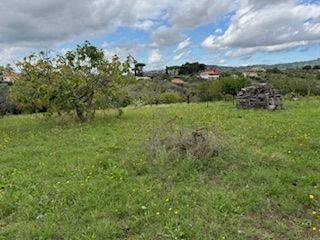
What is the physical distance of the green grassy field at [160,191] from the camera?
18.7 feet

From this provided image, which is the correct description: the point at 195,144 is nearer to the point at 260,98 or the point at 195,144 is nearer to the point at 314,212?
the point at 314,212

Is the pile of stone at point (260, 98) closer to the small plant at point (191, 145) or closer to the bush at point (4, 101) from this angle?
the small plant at point (191, 145)

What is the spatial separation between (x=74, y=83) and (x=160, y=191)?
1091 centimetres

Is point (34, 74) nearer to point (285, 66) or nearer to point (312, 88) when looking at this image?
point (312, 88)

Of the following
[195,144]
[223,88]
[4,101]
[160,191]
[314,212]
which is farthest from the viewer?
[223,88]

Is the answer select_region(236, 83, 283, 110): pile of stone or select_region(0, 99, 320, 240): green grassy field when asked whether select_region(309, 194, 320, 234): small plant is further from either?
select_region(236, 83, 283, 110): pile of stone

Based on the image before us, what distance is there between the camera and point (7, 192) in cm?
747

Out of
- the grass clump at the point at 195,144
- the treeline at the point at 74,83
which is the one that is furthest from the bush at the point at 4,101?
the grass clump at the point at 195,144

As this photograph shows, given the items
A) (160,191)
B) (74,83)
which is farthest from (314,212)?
(74,83)

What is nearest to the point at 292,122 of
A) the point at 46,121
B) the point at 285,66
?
the point at 46,121

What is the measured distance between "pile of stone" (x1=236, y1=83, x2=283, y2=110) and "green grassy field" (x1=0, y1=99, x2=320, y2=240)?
8.17 m

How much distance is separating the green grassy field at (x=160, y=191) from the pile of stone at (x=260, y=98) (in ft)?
26.8

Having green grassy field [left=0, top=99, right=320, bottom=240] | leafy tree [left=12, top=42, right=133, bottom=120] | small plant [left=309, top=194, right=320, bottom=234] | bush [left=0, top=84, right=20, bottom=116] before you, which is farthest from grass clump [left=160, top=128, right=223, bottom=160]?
bush [left=0, top=84, right=20, bottom=116]

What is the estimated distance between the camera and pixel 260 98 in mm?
20219
